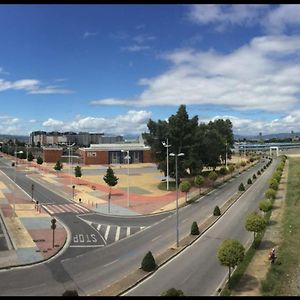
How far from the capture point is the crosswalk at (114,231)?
165 ft

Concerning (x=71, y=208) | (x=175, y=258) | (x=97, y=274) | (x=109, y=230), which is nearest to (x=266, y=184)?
(x=71, y=208)

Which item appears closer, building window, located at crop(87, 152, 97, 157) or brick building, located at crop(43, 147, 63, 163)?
building window, located at crop(87, 152, 97, 157)

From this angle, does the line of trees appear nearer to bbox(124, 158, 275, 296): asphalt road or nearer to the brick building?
bbox(124, 158, 275, 296): asphalt road

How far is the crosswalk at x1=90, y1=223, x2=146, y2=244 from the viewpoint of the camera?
50.2 meters

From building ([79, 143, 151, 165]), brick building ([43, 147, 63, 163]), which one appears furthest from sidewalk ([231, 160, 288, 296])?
brick building ([43, 147, 63, 163])

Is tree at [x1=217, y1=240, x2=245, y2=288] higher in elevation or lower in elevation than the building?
lower

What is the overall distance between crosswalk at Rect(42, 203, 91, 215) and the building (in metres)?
81.3

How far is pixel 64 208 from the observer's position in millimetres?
70875

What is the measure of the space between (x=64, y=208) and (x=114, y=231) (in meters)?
19.4

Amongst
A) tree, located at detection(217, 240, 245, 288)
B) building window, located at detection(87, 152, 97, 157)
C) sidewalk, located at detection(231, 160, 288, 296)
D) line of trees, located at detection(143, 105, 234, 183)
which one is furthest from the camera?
building window, located at detection(87, 152, 97, 157)

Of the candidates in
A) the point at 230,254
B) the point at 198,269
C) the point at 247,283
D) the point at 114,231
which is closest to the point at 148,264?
the point at 198,269

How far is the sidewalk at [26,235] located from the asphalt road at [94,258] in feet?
5.17

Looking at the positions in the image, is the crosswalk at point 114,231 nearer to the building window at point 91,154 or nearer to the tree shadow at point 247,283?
the tree shadow at point 247,283

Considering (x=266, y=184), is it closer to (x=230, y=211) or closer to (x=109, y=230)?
(x=230, y=211)
